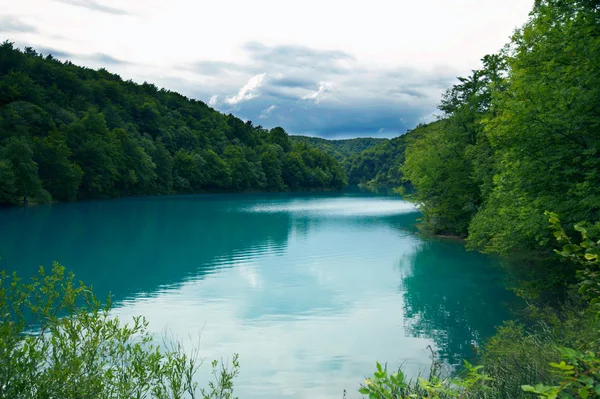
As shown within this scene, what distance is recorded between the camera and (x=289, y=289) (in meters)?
20.8

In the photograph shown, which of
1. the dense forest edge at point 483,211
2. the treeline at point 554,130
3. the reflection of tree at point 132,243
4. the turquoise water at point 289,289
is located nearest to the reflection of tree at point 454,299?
the turquoise water at point 289,289

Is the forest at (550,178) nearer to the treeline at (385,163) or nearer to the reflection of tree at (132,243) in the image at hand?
the reflection of tree at (132,243)

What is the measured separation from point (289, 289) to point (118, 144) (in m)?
66.9

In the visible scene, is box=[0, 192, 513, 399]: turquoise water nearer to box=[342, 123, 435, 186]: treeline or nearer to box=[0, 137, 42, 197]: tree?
box=[0, 137, 42, 197]: tree

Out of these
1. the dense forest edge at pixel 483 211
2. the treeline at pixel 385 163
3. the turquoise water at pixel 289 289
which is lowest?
the turquoise water at pixel 289 289

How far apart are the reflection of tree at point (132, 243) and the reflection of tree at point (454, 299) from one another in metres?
9.86

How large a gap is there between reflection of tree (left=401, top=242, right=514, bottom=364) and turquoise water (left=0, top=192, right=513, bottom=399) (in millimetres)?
53

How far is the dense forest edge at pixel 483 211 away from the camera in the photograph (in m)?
5.21

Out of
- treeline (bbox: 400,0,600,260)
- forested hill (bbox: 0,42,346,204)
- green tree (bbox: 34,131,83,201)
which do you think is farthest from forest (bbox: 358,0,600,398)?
green tree (bbox: 34,131,83,201)

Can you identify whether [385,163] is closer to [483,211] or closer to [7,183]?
[7,183]

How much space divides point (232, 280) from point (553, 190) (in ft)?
45.0

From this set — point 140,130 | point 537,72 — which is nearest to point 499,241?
point 537,72

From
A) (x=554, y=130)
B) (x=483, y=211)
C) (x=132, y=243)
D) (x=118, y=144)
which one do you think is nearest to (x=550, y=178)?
(x=554, y=130)

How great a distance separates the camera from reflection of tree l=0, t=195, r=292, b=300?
23000 mm
